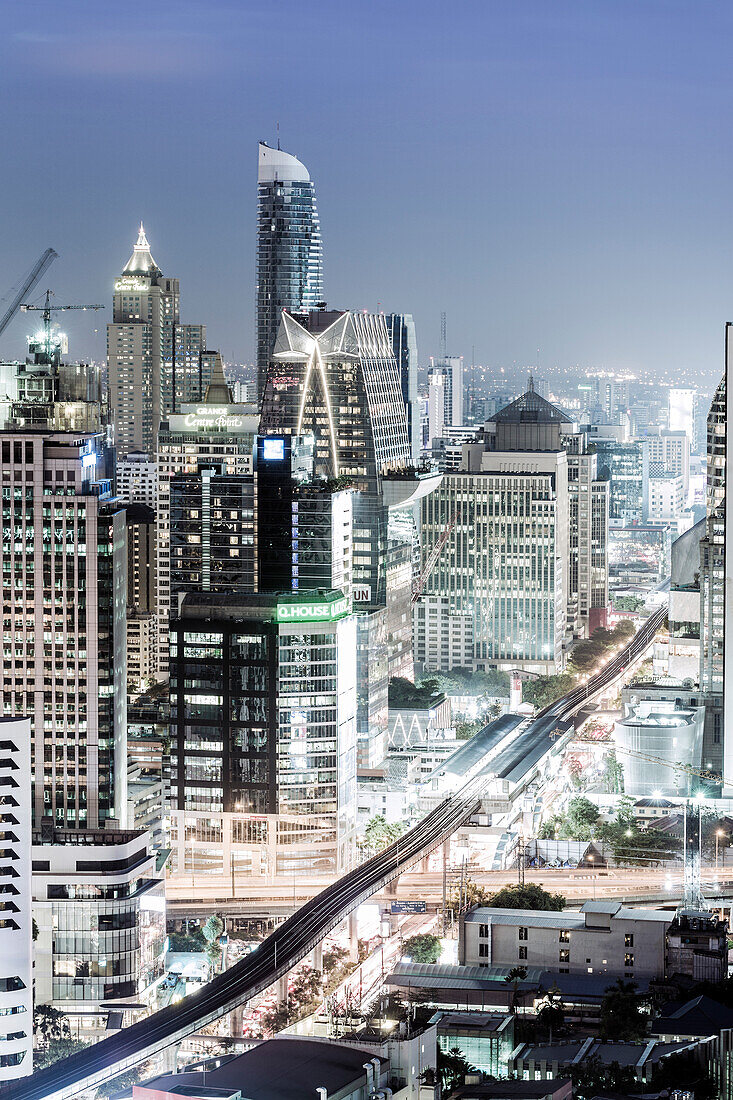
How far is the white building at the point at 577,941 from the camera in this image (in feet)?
110

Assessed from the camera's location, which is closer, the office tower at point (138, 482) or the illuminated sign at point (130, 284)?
the office tower at point (138, 482)

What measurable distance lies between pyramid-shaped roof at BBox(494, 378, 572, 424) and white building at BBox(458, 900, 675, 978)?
1359 inches

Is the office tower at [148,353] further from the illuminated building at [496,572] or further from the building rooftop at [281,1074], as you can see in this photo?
the building rooftop at [281,1074]

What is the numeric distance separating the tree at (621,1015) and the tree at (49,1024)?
8251mm

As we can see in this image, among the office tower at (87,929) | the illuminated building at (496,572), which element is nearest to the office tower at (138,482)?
the illuminated building at (496,572)

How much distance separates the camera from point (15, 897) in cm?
2628

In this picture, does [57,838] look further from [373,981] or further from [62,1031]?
[373,981]

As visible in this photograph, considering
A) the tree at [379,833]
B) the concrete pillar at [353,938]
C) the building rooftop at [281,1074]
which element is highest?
the building rooftop at [281,1074]

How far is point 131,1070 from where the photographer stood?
94.7ft

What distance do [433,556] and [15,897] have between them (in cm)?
3939

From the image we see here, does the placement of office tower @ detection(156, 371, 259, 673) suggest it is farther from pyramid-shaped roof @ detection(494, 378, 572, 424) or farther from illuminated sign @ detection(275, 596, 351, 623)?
pyramid-shaped roof @ detection(494, 378, 572, 424)

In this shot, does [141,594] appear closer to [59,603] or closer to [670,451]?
[59,603]

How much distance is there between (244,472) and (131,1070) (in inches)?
961

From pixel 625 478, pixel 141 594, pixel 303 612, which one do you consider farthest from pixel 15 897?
pixel 625 478
